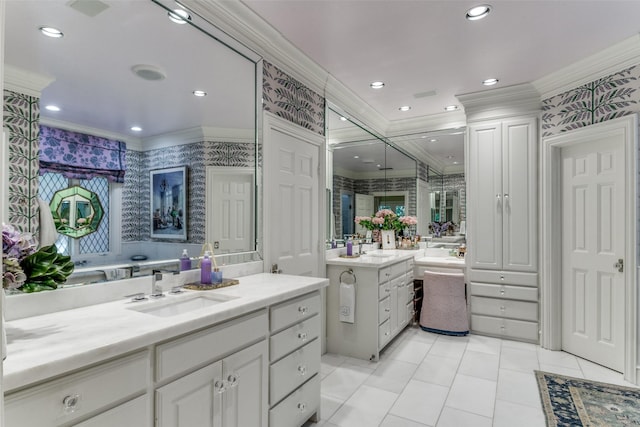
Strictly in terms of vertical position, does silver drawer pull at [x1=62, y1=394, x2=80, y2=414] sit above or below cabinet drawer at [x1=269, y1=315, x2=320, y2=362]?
above

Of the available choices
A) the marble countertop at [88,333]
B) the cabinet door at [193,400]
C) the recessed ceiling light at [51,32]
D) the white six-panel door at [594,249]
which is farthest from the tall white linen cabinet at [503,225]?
the recessed ceiling light at [51,32]

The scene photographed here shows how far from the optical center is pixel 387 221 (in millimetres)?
4520

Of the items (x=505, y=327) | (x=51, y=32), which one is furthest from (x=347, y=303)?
(x=51, y=32)

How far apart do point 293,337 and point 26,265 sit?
50.5 inches

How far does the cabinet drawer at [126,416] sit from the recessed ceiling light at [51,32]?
5.12ft

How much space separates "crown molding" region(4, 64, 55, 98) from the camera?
1403mm

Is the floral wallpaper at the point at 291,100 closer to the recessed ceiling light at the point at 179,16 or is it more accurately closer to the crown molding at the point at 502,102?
the recessed ceiling light at the point at 179,16

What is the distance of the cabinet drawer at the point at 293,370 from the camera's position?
6.06ft

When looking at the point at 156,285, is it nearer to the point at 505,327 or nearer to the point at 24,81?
the point at 24,81

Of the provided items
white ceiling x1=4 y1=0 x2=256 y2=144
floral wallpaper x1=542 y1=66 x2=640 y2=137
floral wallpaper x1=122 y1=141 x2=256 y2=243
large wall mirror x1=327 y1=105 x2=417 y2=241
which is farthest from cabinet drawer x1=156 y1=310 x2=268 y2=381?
floral wallpaper x1=542 y1=66 x2=640 y2=137

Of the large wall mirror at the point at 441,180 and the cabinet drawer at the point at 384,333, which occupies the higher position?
the large wall mirror at the point at 441,180

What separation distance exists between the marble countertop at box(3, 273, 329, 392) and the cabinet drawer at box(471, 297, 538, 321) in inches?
114

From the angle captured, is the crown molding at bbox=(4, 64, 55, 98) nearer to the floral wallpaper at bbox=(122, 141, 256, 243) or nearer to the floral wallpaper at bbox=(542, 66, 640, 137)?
the floral wallpaper at bbox=(122, 141, 256, 243)

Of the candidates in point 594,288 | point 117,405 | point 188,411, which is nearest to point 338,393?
point 188,411
